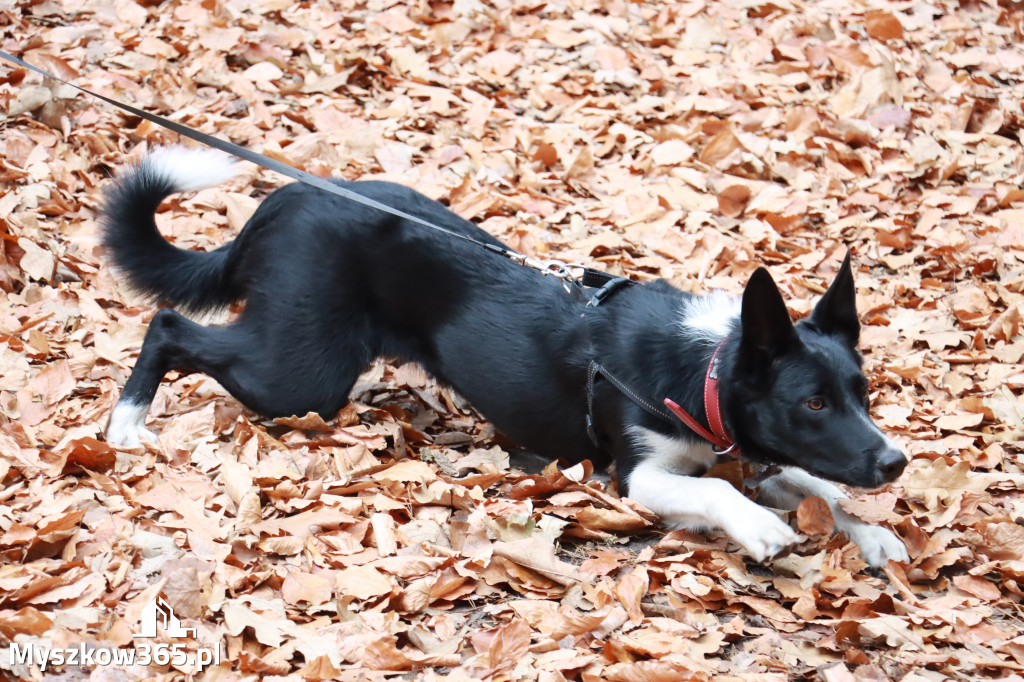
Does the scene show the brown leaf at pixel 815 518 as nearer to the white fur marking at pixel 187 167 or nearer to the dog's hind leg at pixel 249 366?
the dog's hind leg at pixel 249 366

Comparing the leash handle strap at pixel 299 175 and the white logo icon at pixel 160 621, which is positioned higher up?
the leash handle strap at pixel 299 175

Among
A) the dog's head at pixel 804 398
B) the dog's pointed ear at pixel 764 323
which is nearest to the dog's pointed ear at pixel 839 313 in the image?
the dog's head at pixel 804 398

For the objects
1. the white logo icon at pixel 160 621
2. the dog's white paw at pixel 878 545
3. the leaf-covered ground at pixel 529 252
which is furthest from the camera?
the dog's white paw at pixel 878 545

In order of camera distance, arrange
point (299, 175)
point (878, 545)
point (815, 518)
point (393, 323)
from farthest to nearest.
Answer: point (393, 323), point (299, 175), point (815, 518), point (878, 545)

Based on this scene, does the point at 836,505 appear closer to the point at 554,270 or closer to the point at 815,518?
the point at 815,518

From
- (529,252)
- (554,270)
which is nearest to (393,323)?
(554,270)

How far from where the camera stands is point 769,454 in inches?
131

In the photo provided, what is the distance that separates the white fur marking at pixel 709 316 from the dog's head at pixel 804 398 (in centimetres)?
23

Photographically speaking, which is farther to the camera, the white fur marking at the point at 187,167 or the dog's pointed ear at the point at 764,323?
the white fur marking at the point at 187,167

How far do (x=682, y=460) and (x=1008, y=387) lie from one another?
169cm

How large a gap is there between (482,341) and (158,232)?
4.82ft

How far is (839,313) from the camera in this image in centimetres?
336

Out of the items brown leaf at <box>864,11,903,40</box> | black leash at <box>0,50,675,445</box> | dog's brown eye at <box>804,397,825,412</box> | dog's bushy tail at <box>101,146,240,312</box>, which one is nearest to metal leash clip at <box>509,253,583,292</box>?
black leash at <box>0,50,675,445</box>

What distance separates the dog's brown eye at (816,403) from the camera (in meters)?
3.17
